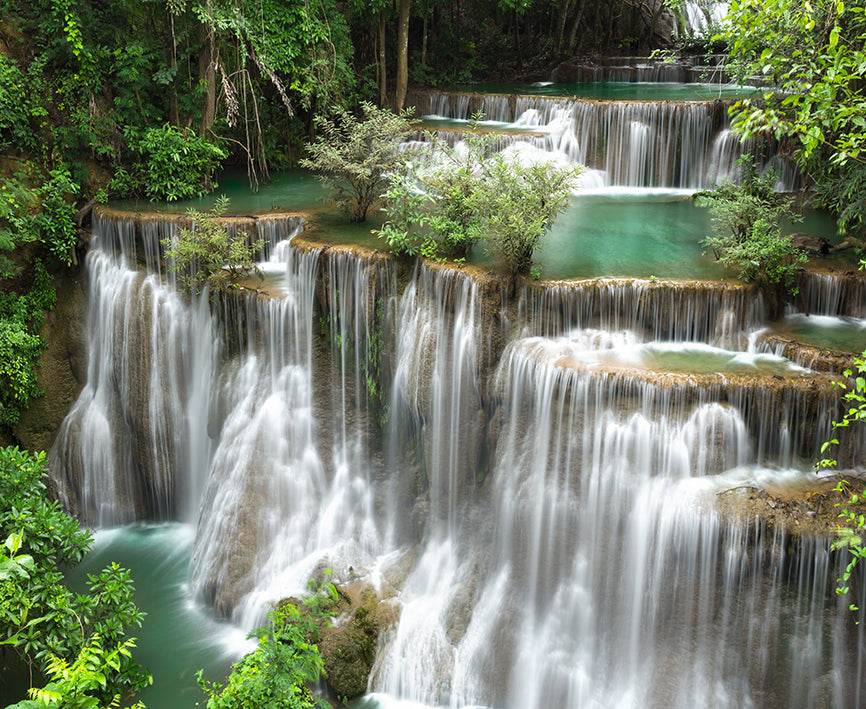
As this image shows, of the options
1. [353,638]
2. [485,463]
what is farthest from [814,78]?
[353,638]

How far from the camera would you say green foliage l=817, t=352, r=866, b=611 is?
5625 mm

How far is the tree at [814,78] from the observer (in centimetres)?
634

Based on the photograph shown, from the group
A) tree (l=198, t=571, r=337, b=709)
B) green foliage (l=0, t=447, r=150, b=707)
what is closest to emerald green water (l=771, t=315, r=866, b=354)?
tree (l=198, t=571, r=337, b=709)

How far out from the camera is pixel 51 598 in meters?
6.41

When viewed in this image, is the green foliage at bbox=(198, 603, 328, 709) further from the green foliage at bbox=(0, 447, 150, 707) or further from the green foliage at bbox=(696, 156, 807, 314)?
the green foliage at bbox=(696, 156, 807, 314)

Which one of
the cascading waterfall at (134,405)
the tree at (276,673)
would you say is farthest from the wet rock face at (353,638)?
the cascading waterfall at (134,405)

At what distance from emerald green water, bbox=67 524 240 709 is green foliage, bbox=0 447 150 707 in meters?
0.64

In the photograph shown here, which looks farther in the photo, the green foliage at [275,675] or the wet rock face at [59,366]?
the wet rock face at [59,366]

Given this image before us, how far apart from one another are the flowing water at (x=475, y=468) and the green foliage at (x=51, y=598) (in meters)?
1.57

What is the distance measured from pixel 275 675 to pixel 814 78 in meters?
8.42

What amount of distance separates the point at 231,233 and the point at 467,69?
476 inches

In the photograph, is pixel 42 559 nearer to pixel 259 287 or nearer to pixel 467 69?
pixel 259 287

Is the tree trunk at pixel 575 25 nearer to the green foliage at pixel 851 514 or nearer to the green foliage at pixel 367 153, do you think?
the green foliage at pixel 367 153

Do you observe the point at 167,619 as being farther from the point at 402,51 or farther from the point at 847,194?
the point at 402,51
